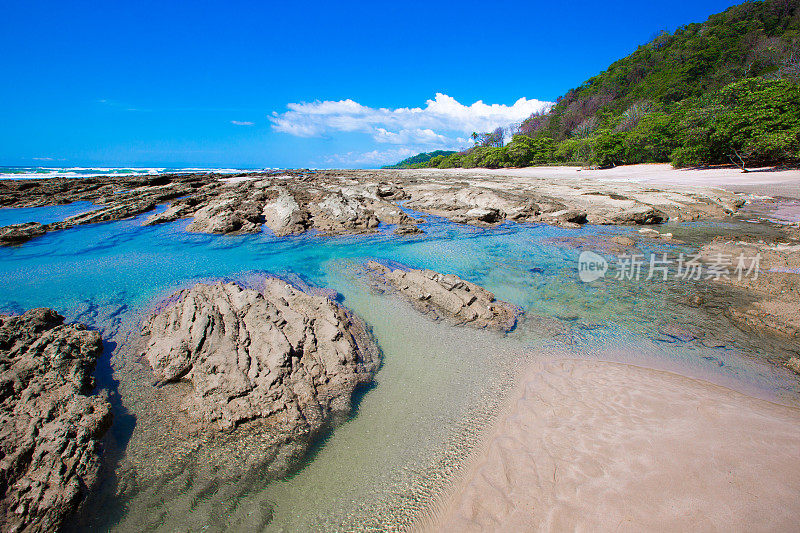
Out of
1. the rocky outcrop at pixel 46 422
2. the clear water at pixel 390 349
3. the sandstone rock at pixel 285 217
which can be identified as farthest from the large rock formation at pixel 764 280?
the sandstone rock at pixel 285 217

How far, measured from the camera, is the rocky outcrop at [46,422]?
2695 millimetres

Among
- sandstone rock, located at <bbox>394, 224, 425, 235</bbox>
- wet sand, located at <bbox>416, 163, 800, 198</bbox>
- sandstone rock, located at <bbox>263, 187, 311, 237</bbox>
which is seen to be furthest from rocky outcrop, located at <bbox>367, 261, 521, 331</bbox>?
wet sand, located at <bbox>416, 163, 800, 198</bbox>

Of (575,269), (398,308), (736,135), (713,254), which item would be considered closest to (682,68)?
(736,135)

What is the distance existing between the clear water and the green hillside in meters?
21.5

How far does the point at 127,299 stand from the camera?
7449 mm

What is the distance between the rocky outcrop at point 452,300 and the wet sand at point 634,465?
6.91 ft

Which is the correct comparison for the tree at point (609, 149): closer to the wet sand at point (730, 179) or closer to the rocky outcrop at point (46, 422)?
the wet sand at point (730, 179)

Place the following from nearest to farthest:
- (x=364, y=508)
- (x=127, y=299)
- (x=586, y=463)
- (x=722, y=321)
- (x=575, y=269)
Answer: (x=364, y=508) → (x=586, y=463) → (x=722, y=321) → (x=127, y=299) → (x=575, y=269)

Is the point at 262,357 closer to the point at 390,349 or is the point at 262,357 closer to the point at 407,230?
the point at 390,349

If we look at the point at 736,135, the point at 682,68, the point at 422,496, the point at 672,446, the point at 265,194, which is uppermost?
the point at 682,68

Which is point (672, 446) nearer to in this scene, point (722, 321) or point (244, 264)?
point (722, 321)

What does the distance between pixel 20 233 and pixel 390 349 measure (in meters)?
19.0

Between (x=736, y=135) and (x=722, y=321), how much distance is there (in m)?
26.9

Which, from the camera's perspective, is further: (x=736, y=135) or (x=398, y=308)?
(x=736, y=135)
